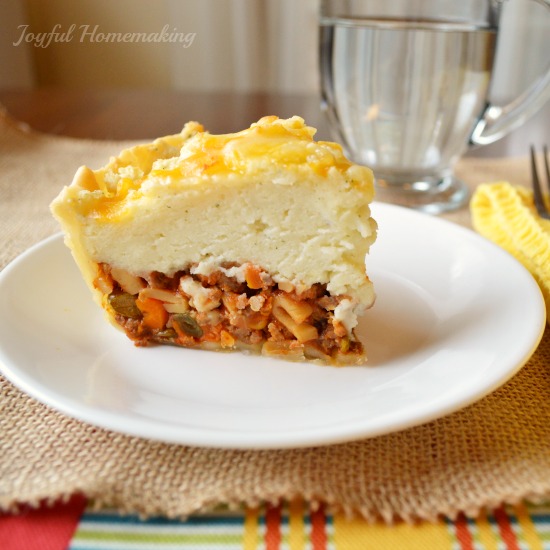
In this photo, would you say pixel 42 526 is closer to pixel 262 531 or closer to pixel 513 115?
pixel 262 531

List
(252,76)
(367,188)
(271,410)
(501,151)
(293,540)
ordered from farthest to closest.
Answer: (252,76) → (501,151) → (367,188) → (271,410) → (293,540)

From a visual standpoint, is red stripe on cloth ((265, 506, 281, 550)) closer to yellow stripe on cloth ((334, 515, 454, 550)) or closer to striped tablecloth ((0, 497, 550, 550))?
striped tablecloth ((0, 497, 550, 550))

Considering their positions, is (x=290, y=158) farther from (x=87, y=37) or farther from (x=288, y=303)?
(x=87, y=37)

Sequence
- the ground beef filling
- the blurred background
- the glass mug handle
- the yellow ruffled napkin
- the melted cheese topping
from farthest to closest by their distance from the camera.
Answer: the blurred background → the glass mug handle → the yellow ruffled napkin → the ground beef filling → the melted cheese topping

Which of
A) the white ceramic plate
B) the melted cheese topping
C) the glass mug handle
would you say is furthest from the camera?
the glass mug handle

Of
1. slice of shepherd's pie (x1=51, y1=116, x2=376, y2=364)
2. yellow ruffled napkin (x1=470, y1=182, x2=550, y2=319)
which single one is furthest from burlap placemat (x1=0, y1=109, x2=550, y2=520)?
yellow ruffled napkin (x1=470, y1=182, x2=550, y2=319)

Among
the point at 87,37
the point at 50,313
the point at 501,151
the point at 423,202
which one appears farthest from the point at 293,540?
the point at 87,37

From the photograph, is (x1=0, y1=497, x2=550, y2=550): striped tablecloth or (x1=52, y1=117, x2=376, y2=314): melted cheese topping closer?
(x1=0, y1=497, x2=550, y2=550): striped tablecloth
